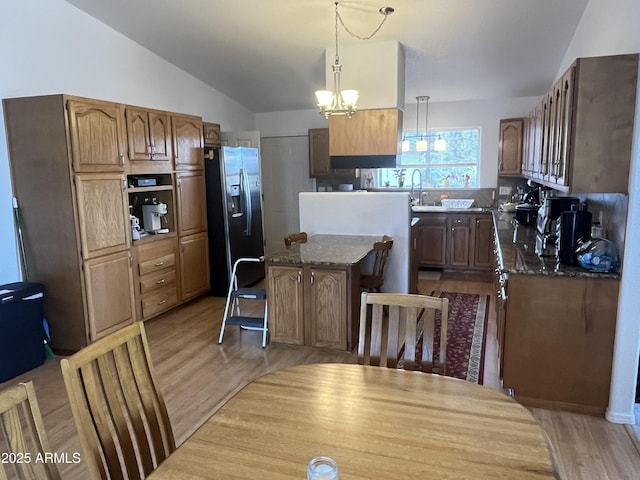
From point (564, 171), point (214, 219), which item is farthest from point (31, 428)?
point (214, 219)

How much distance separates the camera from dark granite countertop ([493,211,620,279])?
2.66 metres

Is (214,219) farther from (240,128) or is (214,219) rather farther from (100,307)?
(240,128)

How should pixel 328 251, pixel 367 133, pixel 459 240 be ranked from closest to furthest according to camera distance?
pixel 328 251, pixel 367 133, pixel 459 240

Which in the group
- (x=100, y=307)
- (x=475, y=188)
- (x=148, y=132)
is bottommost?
(x=100, y=307)

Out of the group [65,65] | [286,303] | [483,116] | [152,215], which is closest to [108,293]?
[152,215]

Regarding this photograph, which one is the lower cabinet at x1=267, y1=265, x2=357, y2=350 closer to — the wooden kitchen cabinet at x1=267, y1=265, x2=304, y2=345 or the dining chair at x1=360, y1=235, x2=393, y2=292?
the wooden kitchen cabinet at x1=267, y1=265, x2=304, y2=345

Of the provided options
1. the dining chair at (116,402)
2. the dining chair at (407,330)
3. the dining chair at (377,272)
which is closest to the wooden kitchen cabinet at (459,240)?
the dining chair at (377,272)

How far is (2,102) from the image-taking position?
11.8ft

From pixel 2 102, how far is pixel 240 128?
3.68m

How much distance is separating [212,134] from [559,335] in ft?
15.4

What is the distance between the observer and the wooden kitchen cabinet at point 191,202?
482 cm

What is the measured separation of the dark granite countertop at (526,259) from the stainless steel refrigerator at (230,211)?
2.90m

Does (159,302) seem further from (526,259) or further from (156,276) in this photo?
(526,259)

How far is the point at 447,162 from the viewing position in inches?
270
